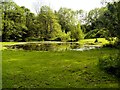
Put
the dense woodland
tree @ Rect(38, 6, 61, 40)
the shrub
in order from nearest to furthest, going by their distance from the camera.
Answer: the shrub
the dense woodland
tree @ Rect(38, 6, 61, 40)

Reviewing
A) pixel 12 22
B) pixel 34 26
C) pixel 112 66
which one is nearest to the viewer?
pixel 112 66

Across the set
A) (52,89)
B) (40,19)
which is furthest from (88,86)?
(40,19)

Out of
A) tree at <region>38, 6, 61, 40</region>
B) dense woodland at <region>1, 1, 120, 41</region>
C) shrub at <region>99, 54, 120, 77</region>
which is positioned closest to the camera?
shrub at <region>99, 54, 120, 77</region>

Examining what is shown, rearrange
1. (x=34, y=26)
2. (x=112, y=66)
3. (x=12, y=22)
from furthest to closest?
(x=34, y=26), (x=12, y=22), (x=112, y=66)

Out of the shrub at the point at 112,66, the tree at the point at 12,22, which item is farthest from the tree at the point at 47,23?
the shrub at the point at 112,66

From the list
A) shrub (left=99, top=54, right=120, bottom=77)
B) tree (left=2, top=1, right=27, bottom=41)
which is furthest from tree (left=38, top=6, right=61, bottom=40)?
shrub (left=99, top=54, right=120, bottom=77)

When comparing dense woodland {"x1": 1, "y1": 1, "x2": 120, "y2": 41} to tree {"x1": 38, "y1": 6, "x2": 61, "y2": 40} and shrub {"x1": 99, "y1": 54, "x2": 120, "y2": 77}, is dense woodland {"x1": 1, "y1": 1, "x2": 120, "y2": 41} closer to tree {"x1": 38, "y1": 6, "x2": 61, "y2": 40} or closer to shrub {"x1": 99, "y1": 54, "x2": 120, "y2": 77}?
tree {"x1": 38, "y1": 6, "x2": 61, "y2": 40}

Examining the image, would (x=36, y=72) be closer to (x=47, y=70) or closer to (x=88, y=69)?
(x=47, y=70)

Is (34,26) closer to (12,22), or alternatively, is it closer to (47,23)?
(47,23)

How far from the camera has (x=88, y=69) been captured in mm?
14711

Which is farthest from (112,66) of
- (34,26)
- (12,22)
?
(34,26)

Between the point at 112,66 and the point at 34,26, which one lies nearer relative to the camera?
the point at 112,66

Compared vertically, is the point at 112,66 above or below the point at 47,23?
below

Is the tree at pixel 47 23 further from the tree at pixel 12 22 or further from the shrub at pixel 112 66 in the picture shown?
the shrub at pixel 112 66
